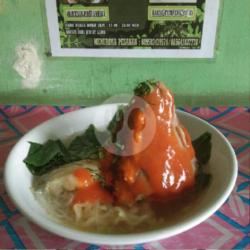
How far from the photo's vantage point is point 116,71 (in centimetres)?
95

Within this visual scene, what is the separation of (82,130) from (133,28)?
0.90 ft

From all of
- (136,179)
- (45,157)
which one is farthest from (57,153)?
(136,179)

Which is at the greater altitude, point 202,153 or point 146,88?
point 146,88

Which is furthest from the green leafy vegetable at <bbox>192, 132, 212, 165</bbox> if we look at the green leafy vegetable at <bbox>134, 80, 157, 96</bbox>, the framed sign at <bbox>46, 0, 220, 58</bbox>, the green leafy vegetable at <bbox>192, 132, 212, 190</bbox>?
the framed sign at <bbox>46, 0, 220, 58</bbox>

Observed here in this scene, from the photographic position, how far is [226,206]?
0.67 meters

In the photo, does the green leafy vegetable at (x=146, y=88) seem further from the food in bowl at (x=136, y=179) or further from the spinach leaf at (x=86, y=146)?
the spinach leaf at (x=86, y=146)

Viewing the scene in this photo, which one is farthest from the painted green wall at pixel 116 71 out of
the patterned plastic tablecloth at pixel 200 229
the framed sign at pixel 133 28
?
the patterned plastic tablecloth at pixel 200 229

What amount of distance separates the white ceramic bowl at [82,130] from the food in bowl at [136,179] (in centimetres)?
3

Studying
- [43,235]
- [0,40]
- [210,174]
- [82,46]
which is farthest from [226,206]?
[0,40]

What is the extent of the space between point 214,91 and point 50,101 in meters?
0.42

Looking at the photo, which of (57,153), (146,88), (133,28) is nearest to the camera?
(146,88)

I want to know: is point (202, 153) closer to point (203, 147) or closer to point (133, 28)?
point (203, 147)

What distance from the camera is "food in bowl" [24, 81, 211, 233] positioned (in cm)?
59

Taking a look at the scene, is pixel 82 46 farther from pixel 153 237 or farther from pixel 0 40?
pixel 153 237
